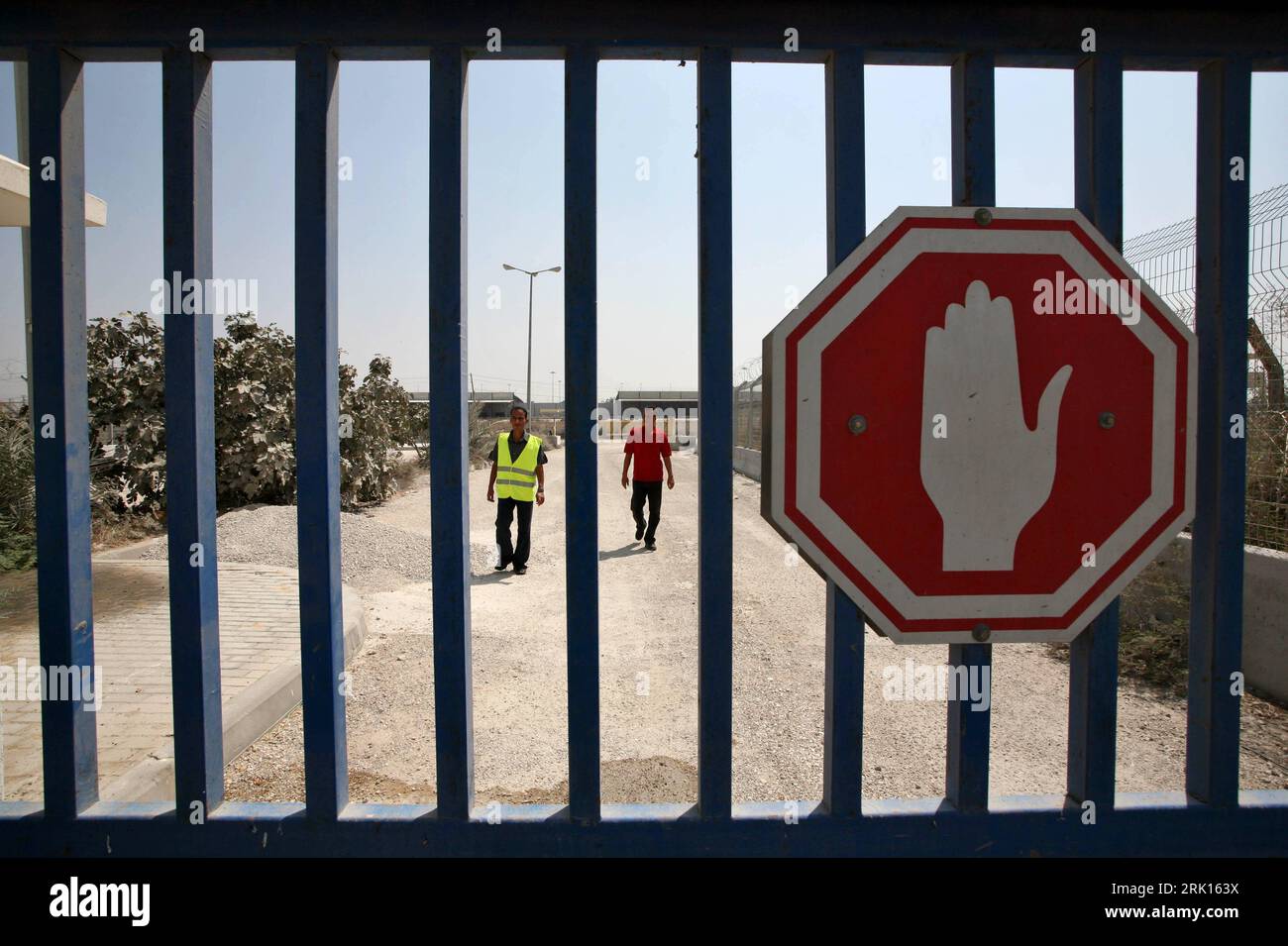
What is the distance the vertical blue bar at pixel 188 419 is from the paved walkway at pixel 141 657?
4.59ft

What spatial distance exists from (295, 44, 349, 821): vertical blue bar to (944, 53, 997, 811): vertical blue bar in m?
1.47

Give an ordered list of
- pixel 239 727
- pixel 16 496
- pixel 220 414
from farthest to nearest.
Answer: pixel 220 414
pixel 16 496
pixel 239 727

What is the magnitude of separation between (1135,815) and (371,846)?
5.95ft

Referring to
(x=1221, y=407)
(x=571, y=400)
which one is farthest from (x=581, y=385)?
(x=1221, y=407)

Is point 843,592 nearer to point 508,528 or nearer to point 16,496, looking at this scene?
point 508,528

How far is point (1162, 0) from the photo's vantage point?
5.62 ft

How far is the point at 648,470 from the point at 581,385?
744cm

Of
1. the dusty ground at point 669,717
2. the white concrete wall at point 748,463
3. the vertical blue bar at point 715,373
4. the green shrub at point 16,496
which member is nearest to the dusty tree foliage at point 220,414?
the green shrub at point 16,496

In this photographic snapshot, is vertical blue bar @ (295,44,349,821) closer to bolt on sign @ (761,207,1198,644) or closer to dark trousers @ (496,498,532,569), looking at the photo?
bolt on sign @ (761,207,1198,644)

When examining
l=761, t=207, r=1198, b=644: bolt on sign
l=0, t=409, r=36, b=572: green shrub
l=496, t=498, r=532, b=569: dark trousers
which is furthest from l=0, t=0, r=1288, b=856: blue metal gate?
l=0, t=409, r=36, b=572: green shrub

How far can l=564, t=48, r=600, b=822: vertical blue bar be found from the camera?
1.68m

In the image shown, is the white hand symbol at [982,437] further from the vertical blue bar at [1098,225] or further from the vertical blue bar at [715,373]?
the vertical blue bar at [715,373]

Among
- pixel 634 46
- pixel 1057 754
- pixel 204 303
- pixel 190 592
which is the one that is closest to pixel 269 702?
pixel 190 592

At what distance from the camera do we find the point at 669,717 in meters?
3.89
